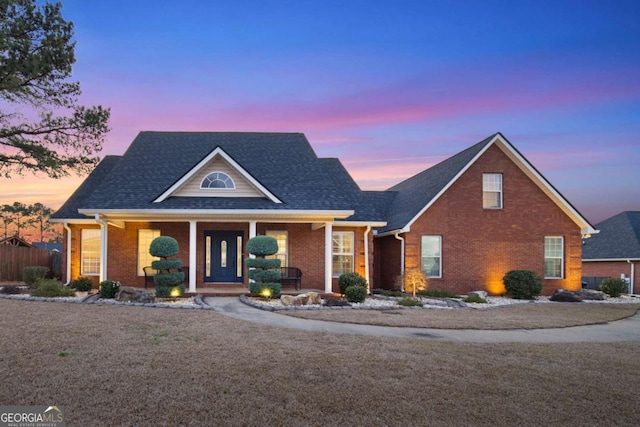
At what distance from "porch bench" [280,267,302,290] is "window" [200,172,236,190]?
13.7 feet

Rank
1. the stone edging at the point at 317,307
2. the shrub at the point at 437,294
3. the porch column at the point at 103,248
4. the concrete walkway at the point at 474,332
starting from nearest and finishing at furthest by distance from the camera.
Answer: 1. the concrete walkway at the point at 474,332
2. the stone edging at the point at 317,307
3. the porch column at the point at 103,248
4. the shrub at the point at 437,294

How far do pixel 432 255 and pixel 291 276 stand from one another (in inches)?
252

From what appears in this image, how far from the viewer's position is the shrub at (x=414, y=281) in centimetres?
1822

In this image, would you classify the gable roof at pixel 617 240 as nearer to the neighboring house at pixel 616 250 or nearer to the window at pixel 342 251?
the neighboring house at pixel 616 250

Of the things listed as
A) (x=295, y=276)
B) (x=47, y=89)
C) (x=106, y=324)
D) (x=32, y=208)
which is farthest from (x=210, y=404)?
(x=32, y=208)

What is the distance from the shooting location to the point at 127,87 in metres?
19.4

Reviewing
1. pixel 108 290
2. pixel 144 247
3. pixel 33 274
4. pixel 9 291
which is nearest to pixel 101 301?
pixel 108 290

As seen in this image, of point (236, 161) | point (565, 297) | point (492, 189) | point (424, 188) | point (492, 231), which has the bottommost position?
point (565, 297)

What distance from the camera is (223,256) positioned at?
765 inches

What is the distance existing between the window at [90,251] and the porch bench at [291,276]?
8198mm

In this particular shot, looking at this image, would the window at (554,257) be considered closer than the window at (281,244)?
No

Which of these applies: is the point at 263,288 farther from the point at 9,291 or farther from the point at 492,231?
the point at 492,231

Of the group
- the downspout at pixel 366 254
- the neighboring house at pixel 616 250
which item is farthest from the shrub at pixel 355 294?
the neighboring house at pixel 616 250

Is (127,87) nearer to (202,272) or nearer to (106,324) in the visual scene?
(202,272)
